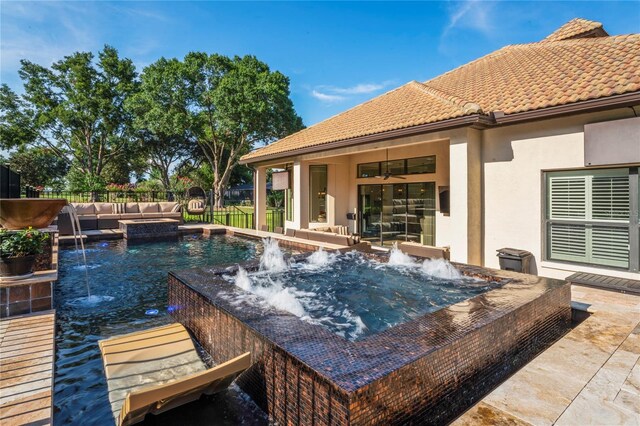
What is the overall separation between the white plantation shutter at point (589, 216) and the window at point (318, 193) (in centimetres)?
810

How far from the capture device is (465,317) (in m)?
3.35

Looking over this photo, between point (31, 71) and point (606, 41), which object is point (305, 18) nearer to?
point (606, 41)

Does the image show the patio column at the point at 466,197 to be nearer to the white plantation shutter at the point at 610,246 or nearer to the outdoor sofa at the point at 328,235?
the white plantation shutter at the point at 610,246

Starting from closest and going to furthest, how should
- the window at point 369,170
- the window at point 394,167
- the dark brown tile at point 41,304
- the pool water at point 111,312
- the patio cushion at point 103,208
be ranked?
the pool water at point 111,312 < the dark brown tile at point 41,304 < the window at point 394,167 < the window at point 369,170 < the patio cushion at point 103,208

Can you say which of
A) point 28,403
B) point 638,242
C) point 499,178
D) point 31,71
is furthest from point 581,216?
point 31,71

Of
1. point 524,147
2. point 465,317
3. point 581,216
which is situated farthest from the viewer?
point 524,147

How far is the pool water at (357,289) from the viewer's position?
427cm

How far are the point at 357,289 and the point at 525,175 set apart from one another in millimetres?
4338

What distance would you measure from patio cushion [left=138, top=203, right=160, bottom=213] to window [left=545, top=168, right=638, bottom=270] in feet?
50.7

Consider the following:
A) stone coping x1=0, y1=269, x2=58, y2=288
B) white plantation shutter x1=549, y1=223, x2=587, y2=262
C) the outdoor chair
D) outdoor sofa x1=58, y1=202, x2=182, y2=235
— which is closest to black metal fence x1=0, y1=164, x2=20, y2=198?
stone coping x1=0, y1=269, x2=58, y2=288

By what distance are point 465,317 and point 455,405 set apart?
812 mm

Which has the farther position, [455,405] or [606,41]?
[606,41]

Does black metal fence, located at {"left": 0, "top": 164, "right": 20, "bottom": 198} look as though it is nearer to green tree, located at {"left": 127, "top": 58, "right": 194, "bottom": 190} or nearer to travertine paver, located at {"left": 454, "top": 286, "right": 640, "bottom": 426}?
travertine paver, located at {"left": 454, "top": 286, "right": 640, "bottom": 426}

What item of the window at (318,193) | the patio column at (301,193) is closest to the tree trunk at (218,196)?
the window at (318,193)
